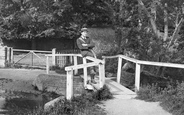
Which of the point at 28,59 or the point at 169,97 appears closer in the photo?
the point at 169,97

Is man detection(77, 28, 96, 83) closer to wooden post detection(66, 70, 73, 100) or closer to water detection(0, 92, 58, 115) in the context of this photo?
water detection(0, 92, 58, 115)

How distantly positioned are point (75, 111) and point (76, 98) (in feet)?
2.13

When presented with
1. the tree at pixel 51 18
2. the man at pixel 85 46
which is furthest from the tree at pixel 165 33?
the tree at pixel 51 18

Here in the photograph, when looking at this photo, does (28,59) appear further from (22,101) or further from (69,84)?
(69,84)

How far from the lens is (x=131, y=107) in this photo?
7242 millimetres

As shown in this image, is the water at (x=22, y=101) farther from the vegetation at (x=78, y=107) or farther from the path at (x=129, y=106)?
the path at (x=129, y=106)

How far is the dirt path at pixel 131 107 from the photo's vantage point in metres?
6.81

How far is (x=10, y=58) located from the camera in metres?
20.2

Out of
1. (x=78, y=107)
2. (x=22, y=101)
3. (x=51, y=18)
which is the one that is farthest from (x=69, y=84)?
(x=51, y=18)

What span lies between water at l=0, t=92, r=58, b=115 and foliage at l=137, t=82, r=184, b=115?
355cm

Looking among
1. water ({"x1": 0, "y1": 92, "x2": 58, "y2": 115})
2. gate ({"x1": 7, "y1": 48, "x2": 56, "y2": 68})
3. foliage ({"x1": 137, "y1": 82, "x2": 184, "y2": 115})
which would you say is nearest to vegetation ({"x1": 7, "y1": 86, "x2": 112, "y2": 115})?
foliage ({"x1": 137, "y1": 82, "x2": 184, "y2": 115})

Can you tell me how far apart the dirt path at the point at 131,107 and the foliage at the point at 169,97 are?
18 cm

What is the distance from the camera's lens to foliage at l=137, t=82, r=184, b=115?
A: 22.0 feet

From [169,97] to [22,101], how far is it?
19.0 feet
